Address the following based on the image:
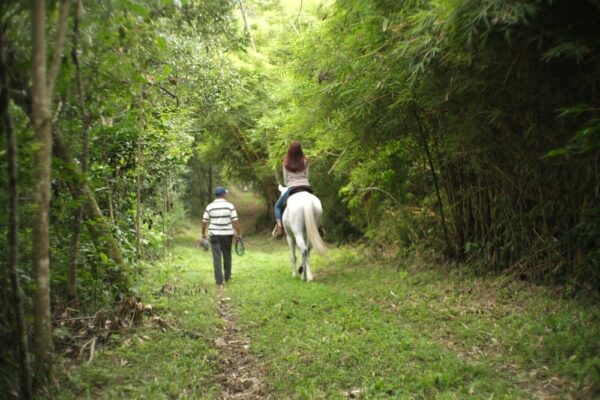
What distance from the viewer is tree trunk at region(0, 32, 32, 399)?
6.68 feet

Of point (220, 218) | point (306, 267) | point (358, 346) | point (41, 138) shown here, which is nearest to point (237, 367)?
point (358, 346)

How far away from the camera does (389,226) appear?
807 centimetres

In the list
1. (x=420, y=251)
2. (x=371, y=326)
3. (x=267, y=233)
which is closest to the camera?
(x=371, y=326)

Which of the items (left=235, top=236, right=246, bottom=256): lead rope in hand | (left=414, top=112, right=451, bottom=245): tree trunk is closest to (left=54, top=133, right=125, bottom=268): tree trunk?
(left=414, top=112, right=451, bottom=245): tree trunk

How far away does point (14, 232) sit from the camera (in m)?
2.13

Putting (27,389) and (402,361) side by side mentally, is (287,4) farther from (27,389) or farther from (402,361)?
(27,389)

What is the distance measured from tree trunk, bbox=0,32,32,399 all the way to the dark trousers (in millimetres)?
5130

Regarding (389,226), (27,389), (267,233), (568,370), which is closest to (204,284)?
(389,226)

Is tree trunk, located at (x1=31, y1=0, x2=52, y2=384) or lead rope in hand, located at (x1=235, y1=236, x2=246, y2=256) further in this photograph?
lead rope in hand, located at (x1=235, y1=236, x2=246, y2=256)

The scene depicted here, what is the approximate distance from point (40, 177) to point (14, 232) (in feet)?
1.02

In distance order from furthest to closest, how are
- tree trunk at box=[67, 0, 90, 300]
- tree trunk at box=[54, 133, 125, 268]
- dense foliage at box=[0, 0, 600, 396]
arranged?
1. tree trunk at box=[54, 133, 125, 268]
2. dense foliage at box=[0, 0, 600, 396]
3. tree trunk at box=[67, 0, 90, 300]

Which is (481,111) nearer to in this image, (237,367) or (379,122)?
(379,122)

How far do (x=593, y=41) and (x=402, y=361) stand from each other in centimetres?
275

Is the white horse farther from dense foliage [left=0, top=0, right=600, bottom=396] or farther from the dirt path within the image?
the dirt path
